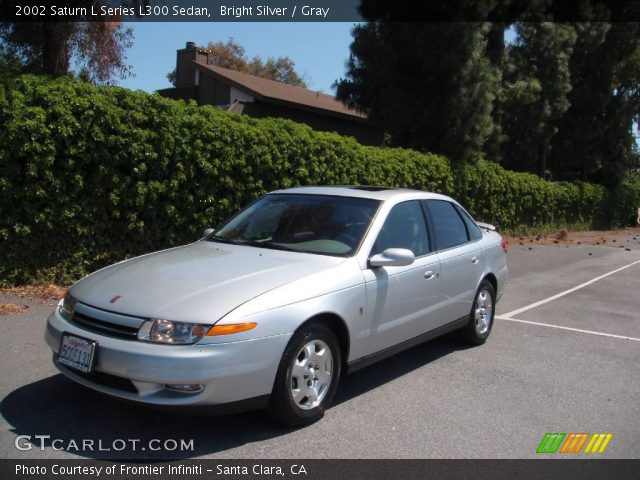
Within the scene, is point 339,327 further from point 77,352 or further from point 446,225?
point 446,225

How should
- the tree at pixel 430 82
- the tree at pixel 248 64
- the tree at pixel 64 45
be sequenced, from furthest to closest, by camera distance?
the tree at pixel 248 64 < the tree at pixel 430 82 < the tree at pixel 64 45

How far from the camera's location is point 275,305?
12.7ft

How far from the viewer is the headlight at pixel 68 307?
4156mm

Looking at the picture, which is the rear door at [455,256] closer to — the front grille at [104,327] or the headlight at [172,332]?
the headlight at [172,332]

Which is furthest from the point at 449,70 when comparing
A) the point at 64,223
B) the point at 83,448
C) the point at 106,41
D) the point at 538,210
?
the point at 83,448

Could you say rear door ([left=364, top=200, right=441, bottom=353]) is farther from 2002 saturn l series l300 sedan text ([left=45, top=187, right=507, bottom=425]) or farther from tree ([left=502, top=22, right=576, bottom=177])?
tree ([left=502, top=22, right=576, bottom=177])

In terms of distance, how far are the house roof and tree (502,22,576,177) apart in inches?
236

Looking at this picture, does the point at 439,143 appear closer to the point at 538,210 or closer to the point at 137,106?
the point at 538,210

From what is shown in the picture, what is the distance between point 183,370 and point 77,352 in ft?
2.65

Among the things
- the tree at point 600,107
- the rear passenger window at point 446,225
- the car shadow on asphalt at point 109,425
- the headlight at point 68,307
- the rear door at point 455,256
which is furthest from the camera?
the tree at point 600,107

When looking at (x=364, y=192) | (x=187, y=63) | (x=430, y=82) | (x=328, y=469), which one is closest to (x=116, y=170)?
(x=364, y=192)

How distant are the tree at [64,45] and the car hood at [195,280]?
8286 mm

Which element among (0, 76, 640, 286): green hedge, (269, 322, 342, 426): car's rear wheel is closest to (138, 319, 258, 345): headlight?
(269, 322, 342, 426): car's rear wheel

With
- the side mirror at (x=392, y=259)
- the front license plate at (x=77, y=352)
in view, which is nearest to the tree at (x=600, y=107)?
the side mirror at (x=392, y=259)
